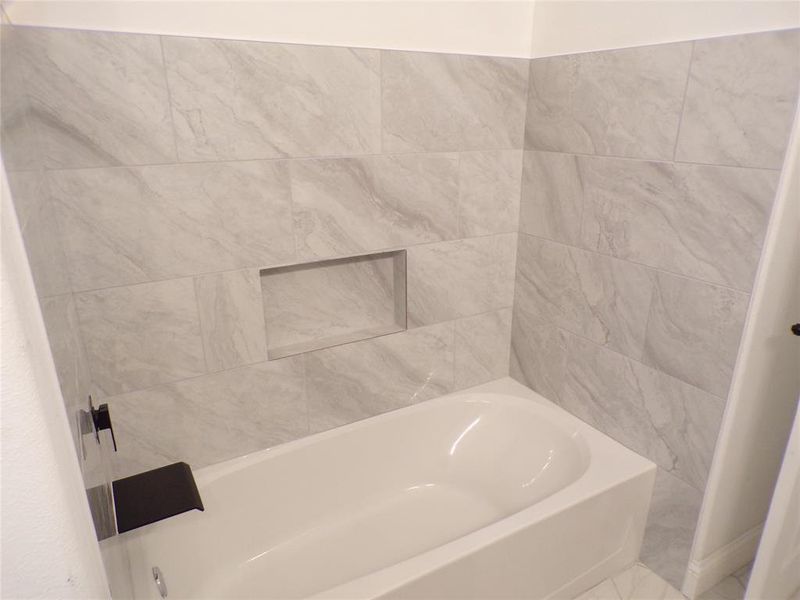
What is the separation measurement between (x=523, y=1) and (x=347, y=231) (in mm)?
1058

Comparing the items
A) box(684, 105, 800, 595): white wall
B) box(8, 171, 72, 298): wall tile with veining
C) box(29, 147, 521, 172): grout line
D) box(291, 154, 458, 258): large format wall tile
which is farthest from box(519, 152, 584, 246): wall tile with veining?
box(8, 171, 72, 298): wall tile with veining

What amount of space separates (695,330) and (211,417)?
157cm

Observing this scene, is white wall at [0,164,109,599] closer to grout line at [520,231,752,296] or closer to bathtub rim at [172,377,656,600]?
bathtub rim at [172,377,656,600]

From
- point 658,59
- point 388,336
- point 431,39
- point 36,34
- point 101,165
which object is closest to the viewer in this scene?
point 36,34

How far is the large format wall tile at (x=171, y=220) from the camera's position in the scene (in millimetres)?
1465

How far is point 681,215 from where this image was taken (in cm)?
162

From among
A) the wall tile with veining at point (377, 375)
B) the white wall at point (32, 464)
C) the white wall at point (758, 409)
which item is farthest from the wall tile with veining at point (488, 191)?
the white wall at point (32, 464)

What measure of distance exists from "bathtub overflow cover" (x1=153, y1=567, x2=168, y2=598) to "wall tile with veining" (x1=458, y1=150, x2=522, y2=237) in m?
1.52

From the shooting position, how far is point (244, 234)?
5.56 ft

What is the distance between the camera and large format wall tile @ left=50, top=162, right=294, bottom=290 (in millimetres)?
1465

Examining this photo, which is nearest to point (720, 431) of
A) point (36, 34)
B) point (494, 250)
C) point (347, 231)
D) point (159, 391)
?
point (494, 250)

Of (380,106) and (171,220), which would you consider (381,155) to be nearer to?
(380,106)

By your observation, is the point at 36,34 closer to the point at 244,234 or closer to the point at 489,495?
the point at 244,234

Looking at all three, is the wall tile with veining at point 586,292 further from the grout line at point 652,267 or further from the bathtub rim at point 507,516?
the bathtub rim at point 507,516
